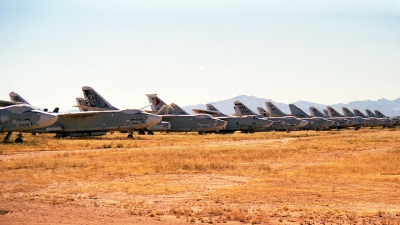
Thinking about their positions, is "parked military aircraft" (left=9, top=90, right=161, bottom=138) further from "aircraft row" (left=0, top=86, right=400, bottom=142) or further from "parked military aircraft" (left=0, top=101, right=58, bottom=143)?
"parked military aircraft" (left=0, top=101, right=58, bottom=143)

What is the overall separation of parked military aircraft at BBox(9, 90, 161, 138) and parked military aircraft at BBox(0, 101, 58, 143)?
8563mm

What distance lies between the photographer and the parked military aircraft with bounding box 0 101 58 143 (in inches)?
1494

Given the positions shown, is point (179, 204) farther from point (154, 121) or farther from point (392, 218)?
point (154, 121)

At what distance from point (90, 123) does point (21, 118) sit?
11.4 meters

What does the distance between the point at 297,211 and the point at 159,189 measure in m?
5.28

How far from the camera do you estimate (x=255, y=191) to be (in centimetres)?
1541

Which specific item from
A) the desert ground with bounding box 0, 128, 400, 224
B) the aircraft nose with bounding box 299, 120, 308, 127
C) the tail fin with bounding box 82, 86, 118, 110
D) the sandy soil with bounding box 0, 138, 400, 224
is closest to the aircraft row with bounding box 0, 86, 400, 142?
the tail fin with bounding box 82, 86, 118, 110

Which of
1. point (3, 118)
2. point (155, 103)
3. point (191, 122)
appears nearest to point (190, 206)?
point (3, 118)

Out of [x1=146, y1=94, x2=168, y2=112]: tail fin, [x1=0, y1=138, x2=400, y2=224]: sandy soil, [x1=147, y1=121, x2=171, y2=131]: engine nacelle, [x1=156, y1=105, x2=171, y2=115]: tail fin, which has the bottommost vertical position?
[x1=0, y1=138, x2=400, y2=224]: sandy soil

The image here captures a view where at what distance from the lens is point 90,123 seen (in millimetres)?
49844

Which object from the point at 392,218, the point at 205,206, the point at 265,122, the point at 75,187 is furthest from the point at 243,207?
the point at 265,122

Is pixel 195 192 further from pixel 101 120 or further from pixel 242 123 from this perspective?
pixel 242 123

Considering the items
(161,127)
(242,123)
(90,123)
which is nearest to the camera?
(90,123)

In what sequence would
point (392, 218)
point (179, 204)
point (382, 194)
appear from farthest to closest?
point (382, 194)
point (179, 204)
point (392, 218)
